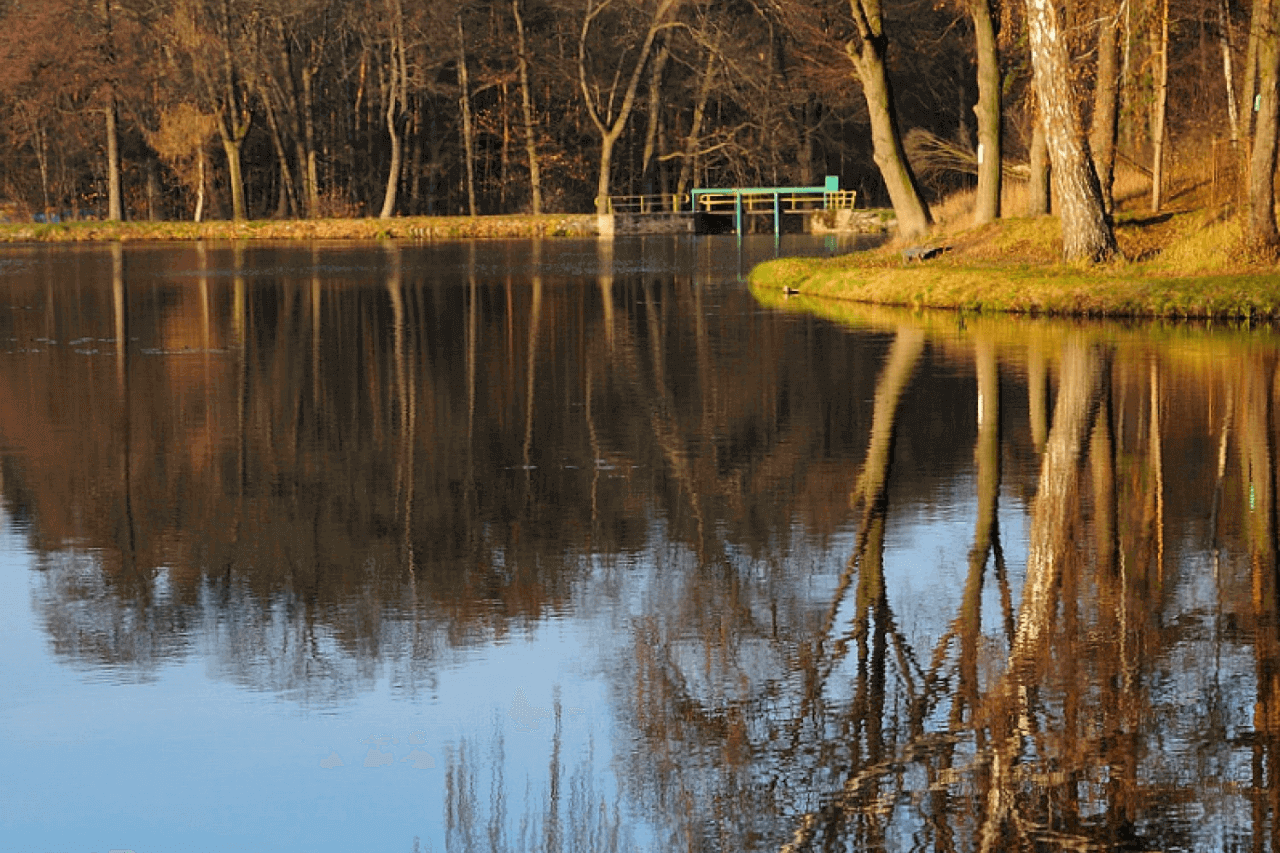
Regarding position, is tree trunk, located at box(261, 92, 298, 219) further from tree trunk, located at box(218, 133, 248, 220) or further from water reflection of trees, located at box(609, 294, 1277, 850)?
water reflection of trees, located at box(609, 294, 1277, 850)

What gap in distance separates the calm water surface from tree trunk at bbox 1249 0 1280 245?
7.04m

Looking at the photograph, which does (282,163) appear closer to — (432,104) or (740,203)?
(432,104)

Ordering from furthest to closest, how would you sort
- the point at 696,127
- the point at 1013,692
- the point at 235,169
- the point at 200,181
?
the point at 696,127 < the point at 200,181 < the point at 235,169 < the point at 1013,692

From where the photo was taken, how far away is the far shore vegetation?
82.0 ft

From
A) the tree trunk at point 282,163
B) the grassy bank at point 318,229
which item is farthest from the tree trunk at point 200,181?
the grassy bank at point 318,229

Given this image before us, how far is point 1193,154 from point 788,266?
28.0ft

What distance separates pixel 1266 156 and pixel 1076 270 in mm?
3148

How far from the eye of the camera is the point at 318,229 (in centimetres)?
7556

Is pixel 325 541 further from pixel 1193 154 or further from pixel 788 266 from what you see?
pixel 1193 154

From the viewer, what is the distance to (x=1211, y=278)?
25250mm

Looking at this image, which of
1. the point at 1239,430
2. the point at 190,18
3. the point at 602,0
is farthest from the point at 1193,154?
the point at 190,18

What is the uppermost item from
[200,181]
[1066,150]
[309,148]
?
[309,148]

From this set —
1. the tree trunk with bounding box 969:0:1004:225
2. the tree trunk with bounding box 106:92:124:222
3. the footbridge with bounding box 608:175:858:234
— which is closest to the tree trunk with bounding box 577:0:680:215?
the footbridge with bounding box 608:175:858:234

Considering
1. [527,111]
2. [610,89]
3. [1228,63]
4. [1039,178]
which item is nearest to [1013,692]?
[1039,178]
